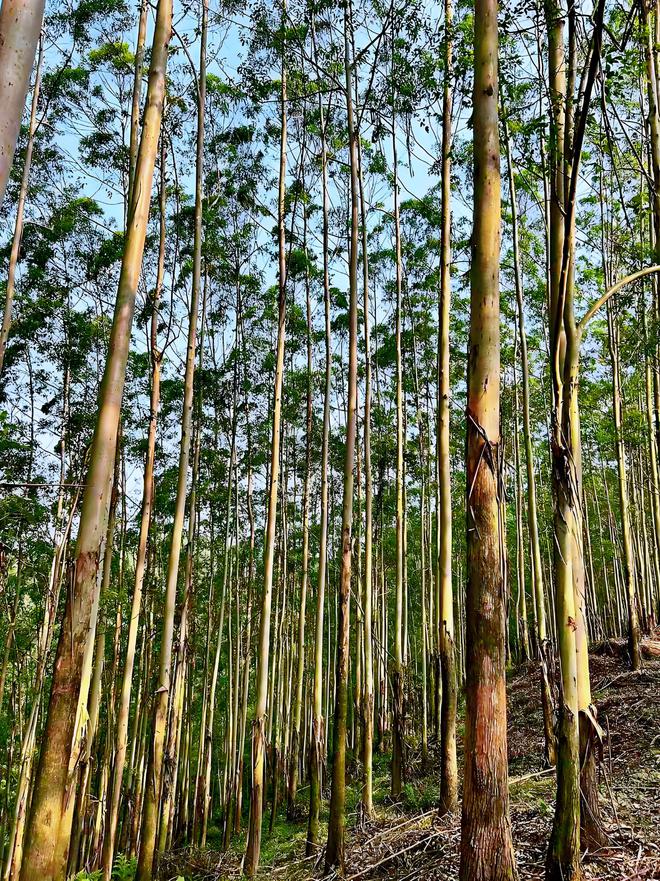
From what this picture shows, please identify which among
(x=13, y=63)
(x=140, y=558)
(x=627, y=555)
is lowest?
(x=140, y=558)

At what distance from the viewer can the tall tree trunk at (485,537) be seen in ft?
9.67

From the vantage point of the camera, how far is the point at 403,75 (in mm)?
8133

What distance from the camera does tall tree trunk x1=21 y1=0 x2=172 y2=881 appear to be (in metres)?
3.06

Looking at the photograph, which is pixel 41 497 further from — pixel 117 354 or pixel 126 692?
pixel 117 354

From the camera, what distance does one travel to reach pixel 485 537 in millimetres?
3289

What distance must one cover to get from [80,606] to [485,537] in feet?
7.27

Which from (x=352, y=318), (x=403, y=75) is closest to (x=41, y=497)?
(x=352, y=318)

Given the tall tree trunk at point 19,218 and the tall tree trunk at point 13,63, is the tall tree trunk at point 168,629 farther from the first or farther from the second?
the tall tree trunk at point 13,63

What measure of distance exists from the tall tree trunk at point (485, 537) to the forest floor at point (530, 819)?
1230 millimetres

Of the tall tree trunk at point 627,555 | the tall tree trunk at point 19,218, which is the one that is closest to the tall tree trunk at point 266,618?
the tall tree trunk at point 19,218

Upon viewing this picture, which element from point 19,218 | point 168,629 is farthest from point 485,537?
point 19,218

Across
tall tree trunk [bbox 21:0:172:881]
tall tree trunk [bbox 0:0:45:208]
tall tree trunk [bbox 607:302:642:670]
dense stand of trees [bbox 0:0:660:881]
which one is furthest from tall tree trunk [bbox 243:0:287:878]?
tall tree trunk [bbox 0:0:45:208]

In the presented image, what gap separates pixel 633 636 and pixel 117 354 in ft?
30.2

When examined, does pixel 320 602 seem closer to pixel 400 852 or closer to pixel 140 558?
pixel 140 558
